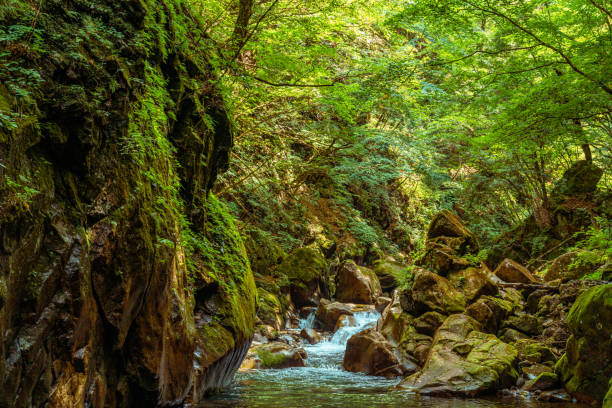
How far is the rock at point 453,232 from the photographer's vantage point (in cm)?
1202

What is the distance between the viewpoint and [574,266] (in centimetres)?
970

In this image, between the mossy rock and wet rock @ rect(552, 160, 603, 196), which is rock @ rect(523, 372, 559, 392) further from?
wet rock @ rect(552, 160, 603, 196)

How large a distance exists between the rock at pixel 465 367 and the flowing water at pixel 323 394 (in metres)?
0.33

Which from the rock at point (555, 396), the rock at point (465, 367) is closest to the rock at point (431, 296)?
the rock at point (465, 367)

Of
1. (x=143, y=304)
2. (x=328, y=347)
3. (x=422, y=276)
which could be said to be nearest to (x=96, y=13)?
(x=143, y=304)

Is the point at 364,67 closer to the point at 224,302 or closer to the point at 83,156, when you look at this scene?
the point at 224,302

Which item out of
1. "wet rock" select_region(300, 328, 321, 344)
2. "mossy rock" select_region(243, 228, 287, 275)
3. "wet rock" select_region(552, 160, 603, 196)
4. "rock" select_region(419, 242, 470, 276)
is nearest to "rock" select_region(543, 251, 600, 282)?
"rock" select_region(419, 242, 470, 276)

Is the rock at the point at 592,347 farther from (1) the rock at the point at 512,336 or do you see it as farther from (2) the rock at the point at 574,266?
(2) the rock at the point at 574,266

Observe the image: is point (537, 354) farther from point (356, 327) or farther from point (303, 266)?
point (303, 266)

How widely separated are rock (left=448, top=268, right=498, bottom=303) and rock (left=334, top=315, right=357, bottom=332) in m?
4.23

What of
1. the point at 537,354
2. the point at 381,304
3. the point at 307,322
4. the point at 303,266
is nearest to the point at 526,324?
the point at 537,354

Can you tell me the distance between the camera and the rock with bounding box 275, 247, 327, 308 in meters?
16.6

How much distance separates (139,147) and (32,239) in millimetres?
1532

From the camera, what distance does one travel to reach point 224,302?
645 cm
